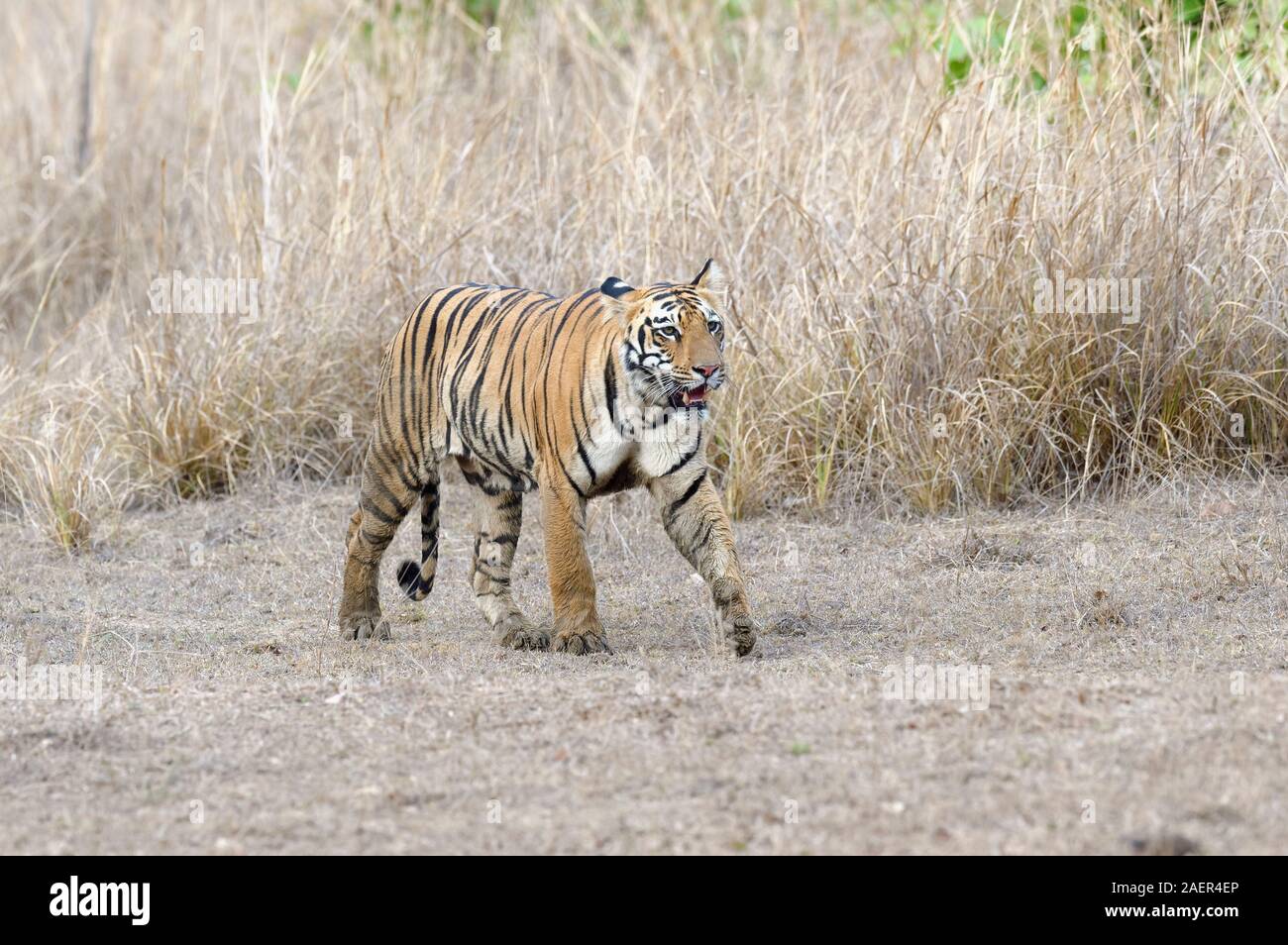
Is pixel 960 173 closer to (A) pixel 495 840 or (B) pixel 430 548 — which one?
(B) pixel 430 548

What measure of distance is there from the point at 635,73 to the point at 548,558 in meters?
4.41

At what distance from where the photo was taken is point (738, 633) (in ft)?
16.9

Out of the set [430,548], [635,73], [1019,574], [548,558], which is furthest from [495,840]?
[635,73]

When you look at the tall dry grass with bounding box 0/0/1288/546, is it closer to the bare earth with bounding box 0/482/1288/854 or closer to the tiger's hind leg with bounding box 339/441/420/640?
the bare earth with bounding box 0/482/1288/854

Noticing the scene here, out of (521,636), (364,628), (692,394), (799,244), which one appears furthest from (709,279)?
(799,244)

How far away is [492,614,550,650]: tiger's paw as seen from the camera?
5516 mm

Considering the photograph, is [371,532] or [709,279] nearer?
[709,279]

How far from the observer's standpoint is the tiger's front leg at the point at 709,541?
5145mm

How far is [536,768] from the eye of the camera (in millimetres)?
3938

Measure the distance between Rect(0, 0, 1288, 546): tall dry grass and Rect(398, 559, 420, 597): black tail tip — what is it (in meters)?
1.68

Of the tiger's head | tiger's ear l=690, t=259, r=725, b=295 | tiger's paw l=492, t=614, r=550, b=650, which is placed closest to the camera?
the tiger's head

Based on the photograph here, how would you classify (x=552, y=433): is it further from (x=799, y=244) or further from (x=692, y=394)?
(x=799, y=244)

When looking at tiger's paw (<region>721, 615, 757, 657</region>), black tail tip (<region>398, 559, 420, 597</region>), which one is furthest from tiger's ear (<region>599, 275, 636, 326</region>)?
black tail tip (<region>398, 559, 420, 597</region>)

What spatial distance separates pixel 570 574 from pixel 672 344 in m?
0.84
